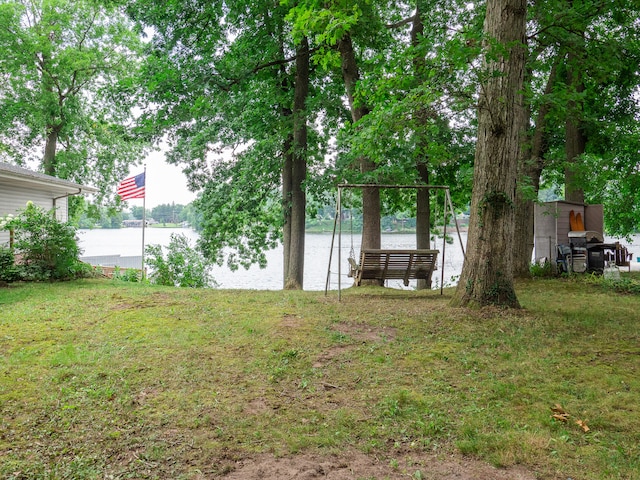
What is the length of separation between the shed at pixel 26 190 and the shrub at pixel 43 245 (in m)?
1.91

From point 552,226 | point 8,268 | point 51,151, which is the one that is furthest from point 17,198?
point 552,226

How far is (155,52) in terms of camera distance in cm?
1112

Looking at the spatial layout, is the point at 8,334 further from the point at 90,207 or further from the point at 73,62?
the point at 90,207

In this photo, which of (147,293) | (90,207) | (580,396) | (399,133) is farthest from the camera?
(90,207)

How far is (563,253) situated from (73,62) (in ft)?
69.2

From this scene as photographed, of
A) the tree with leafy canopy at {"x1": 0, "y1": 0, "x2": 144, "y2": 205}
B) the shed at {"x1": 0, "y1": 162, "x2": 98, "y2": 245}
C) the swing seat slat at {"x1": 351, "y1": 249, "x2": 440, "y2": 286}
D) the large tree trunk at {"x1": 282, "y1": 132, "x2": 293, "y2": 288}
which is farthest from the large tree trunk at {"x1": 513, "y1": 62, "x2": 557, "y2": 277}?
the tree with leafy canopy at {"x1": 0, "y1": 0, "x2": 144, "y2": 205}

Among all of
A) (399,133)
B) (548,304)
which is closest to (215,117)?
(399,133)

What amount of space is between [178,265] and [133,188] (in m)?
3.43

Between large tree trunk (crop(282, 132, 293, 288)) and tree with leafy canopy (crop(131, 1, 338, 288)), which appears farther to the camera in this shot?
large tree trunk (crop(282, 132, 293, 288))

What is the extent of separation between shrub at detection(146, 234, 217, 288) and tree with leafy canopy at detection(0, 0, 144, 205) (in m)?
6.22

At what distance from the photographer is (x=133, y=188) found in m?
16.2

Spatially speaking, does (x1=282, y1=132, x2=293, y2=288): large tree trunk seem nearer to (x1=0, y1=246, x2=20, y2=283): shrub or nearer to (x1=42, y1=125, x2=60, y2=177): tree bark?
(x1=0, y1=246, x2=20, y2=283): shrub

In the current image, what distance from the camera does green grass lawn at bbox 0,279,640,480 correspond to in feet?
8.66

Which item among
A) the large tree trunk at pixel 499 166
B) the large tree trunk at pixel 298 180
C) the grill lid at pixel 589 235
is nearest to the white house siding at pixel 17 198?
the large tree trunk at pixel 298 180
